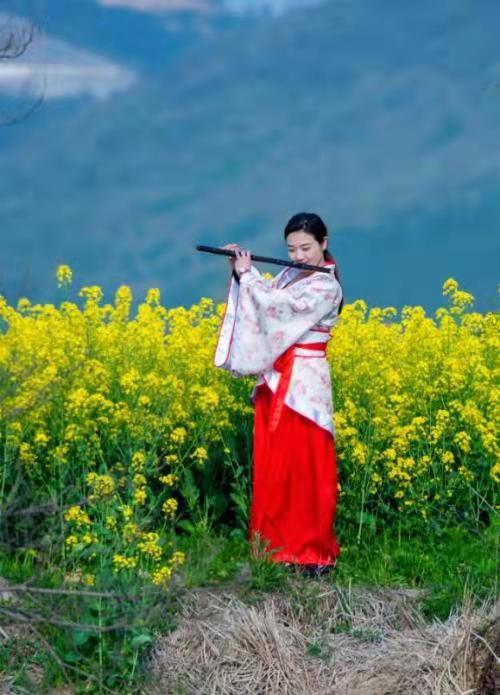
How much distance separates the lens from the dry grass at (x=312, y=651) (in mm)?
4773

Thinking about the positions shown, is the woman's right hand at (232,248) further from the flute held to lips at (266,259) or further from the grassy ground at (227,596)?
the grassy ground at (227,596)

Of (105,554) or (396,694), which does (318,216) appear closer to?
→ (105,554)

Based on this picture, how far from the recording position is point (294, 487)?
6047 mm

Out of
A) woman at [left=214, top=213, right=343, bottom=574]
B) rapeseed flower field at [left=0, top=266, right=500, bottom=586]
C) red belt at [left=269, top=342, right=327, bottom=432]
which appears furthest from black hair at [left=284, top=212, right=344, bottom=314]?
rapeseed flower field at [left=0, top=266, right=500, bottom=586]

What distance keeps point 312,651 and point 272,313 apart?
170 centimetres

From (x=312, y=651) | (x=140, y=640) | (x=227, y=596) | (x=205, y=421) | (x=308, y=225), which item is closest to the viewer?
(x=140, y=640)

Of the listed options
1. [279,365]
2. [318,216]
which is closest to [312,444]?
[279,365]

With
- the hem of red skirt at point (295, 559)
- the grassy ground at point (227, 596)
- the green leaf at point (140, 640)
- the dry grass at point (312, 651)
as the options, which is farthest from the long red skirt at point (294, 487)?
the green leaf at point (140, 640)

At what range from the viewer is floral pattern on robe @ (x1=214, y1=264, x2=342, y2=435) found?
19.6ft

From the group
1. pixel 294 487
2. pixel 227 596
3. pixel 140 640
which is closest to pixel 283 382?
pixel 294 487

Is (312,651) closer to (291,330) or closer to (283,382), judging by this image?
(283,382)

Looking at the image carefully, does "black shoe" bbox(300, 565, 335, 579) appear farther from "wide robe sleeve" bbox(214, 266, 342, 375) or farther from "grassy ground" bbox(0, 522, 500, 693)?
"wide robe sleeve" bbox(214, 266, 342, 375)

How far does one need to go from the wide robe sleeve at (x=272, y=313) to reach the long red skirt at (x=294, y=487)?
0.21 meters

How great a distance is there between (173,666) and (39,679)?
0.56 metres
